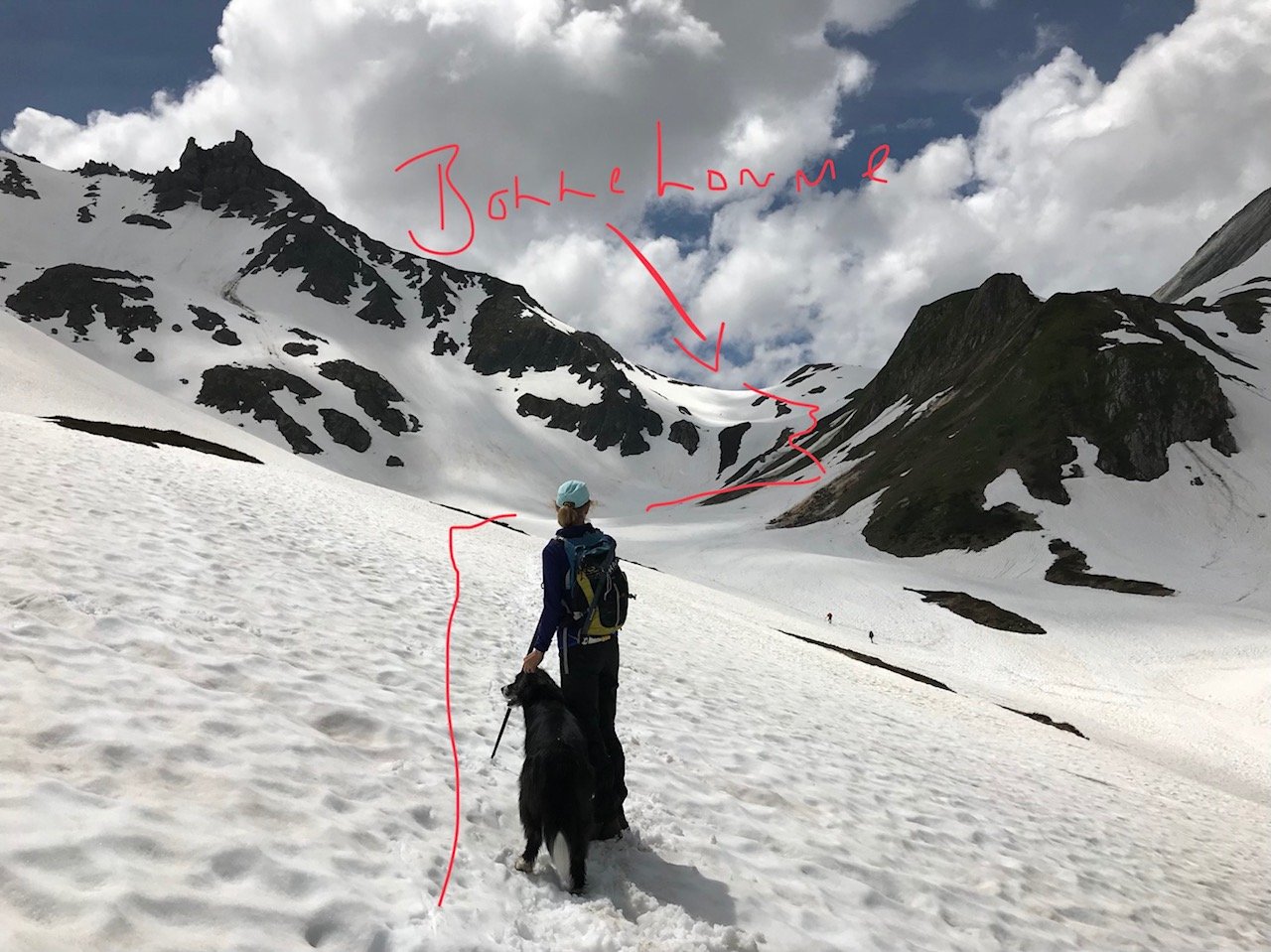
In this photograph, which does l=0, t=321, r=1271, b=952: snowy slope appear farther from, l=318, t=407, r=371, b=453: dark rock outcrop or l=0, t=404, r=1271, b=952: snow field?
l=318, t=407, r=371, b=453: dark rock outcrop

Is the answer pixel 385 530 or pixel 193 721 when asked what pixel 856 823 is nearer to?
pixel 193 721

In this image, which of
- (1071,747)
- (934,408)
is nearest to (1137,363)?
(934,408)

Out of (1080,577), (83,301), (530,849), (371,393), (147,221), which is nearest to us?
(530,849)

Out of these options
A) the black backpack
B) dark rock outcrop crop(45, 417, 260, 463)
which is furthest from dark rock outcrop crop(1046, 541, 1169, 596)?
dark rock outcrop crop(45, 417, 260, 463)

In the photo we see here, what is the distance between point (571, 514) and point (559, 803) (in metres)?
2.40

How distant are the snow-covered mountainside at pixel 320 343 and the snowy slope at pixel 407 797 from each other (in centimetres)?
11069

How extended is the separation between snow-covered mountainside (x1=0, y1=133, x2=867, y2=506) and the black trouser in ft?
382

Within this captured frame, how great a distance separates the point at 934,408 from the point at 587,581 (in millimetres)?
103820

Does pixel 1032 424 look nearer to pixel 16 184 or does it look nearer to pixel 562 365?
pixel 562 365

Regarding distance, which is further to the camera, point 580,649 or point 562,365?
point 562,365

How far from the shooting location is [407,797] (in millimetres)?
5629

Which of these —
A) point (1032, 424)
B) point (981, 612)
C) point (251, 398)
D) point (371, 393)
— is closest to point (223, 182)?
point (371, 393)

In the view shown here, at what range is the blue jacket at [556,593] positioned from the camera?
5852mm

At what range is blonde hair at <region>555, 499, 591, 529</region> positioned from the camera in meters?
6.01
